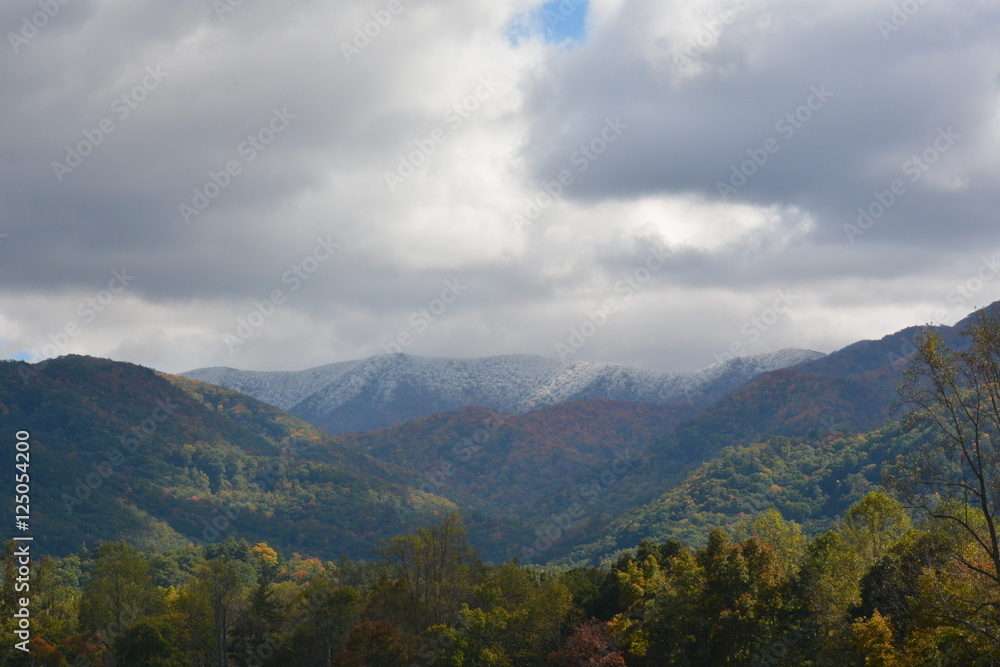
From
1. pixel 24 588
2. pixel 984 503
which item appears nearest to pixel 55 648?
pixel 24 588

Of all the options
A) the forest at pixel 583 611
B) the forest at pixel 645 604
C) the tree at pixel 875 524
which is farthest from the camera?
the tree at pixel 875 524

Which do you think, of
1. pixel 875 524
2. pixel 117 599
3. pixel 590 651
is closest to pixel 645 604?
pixel 590 651

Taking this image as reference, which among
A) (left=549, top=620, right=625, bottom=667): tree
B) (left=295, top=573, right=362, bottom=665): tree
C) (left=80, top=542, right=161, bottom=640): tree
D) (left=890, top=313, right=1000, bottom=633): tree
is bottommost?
(left=549, top=620, right=625, bottom=667): tree

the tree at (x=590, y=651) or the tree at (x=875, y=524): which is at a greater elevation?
the tree at (x=875, y=524)

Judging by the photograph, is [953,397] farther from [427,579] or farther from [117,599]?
[117,599]

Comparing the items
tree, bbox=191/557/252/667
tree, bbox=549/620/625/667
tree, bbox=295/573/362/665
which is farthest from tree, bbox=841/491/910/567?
tree, bbox=191/557/252/667

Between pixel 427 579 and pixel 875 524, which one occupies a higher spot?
pixel 875 524

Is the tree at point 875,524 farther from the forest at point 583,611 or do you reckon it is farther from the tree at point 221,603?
the tree at point 221,603

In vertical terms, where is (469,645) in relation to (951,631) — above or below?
below

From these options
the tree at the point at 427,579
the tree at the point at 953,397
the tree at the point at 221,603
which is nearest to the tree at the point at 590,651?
the tree at the point at 427,579

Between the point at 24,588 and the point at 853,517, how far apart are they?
85478 millimetres

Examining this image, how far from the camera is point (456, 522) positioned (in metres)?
101

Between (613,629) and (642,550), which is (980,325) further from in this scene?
(642,550)

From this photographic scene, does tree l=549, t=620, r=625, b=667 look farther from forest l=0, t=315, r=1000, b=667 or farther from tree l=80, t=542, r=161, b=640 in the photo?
tree l=80, t=542, r=161, b=640
